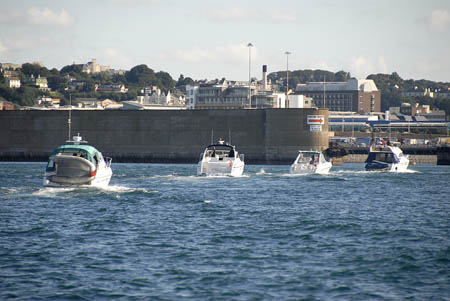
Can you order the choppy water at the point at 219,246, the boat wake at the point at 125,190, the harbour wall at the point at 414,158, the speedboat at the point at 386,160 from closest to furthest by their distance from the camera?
the choppy water at the point at 219,246 < the boat wake at the point at 125,190 < the speedboat at the point at 386,160 < the harbour wall at the point at 414,158

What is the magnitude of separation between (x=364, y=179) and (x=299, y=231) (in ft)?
117

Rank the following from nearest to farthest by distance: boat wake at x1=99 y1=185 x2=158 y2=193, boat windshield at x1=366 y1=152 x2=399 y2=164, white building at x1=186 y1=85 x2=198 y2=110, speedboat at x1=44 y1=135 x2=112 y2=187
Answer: speedboat at x1=44 y1=135 x2=112 y2=187
boat wake at x1=99 y1=185 x2=158 y2=193
boat windshield at x1=366 y1=152 x2=399 y2=164
white building at x1=186 y1=85 x2=198 y2=110

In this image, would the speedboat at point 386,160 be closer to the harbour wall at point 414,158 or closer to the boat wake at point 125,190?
the boat wake at point 125,190

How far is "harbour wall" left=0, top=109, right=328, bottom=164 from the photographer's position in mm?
102562

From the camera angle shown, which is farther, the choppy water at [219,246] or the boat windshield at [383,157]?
the boat windshield at [383,157]

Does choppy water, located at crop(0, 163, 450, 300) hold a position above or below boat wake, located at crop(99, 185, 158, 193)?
below

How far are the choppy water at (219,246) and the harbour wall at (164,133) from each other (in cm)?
5538

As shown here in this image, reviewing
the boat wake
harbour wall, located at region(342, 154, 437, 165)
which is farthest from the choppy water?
harbour wall, located at region(342, 154, 437, 165)

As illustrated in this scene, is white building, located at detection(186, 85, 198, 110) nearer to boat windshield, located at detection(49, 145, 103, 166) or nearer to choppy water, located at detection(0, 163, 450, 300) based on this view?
choppy water, located at detection(0, 163, 450, 300)

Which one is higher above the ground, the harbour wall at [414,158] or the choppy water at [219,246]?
the choppy water at [219,246]

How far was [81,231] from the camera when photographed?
30.0 meters

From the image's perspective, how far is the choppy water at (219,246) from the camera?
20594 millimetres

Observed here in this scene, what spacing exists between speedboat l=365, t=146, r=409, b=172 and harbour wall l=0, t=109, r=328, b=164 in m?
22.8

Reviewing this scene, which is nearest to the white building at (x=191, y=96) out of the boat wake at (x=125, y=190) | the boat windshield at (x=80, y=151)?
the boat wake at (x=125, y=190)
